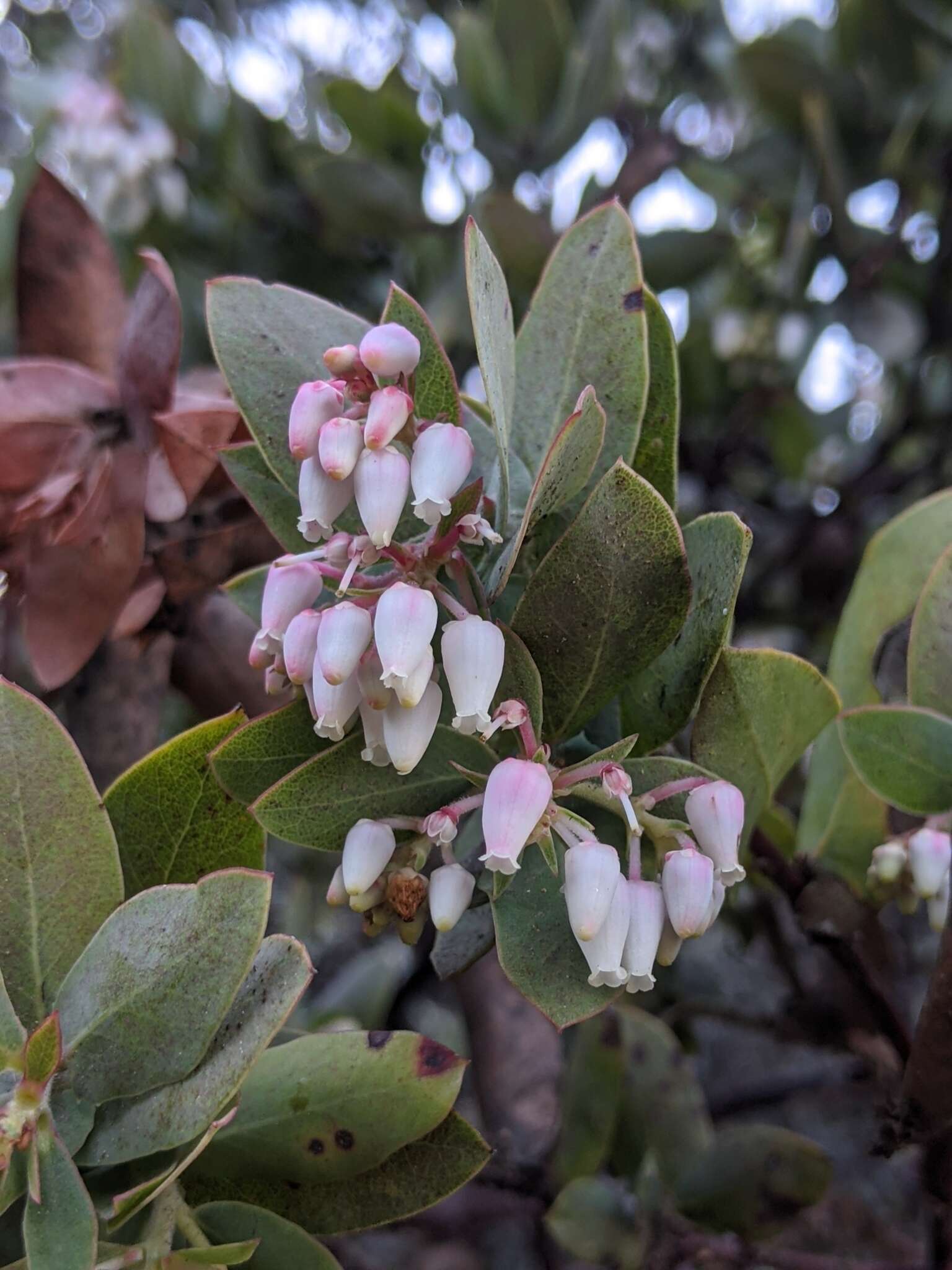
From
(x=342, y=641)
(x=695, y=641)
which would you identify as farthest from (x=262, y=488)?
(x=695, y=641)

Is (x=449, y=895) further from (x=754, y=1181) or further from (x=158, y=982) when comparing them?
(x=754, y=1181)

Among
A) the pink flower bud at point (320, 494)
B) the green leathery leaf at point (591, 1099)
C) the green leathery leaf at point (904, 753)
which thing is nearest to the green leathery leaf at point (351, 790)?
the pink flower bud at point (320, 494)

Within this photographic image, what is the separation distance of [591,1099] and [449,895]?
2.05 ft

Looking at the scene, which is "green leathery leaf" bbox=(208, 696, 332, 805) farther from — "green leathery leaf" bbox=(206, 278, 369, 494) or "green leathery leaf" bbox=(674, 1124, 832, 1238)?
"green leathery leaf" bbox=(674, 1124, 832, 1238)

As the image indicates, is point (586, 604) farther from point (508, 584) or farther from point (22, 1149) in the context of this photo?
point (22, 1149)

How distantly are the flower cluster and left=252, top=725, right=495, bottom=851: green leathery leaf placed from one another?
30 centimetres

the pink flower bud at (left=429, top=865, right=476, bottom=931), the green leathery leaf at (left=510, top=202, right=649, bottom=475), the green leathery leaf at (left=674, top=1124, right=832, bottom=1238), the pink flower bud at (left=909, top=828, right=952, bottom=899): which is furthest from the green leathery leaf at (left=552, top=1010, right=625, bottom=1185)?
the green leathery leaf at (left=510, top=202, right=649, bottom=475)

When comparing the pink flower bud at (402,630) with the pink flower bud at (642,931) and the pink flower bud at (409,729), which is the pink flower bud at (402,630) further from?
the pink flower bud at (642,931)

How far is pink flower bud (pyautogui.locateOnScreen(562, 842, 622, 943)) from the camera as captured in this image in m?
0.52

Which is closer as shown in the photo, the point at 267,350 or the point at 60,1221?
the point at 60,1221

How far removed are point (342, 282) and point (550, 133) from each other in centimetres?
41

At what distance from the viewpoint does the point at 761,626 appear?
1.90 metres

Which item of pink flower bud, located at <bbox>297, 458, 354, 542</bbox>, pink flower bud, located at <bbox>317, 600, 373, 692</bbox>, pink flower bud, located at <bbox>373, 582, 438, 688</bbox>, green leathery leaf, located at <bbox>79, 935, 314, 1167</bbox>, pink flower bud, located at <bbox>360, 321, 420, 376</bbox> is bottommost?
green leathery leaf, located at <bbox>79, 935, 314, 1167</bbox>

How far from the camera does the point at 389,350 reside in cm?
53
